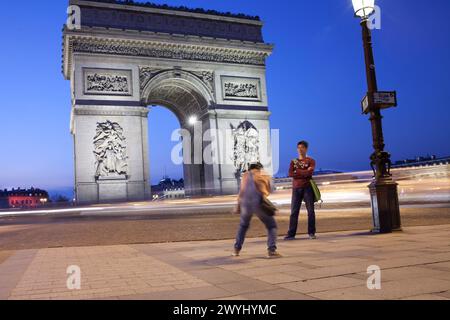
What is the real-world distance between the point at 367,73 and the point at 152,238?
5.26 m

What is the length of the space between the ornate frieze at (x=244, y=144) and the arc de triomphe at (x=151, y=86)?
0.24ft

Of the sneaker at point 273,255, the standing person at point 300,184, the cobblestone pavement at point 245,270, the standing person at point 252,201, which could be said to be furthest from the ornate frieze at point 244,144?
the sneaker at point 273,255

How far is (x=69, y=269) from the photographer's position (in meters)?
5.81

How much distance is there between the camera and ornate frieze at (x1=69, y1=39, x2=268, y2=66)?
31.3m

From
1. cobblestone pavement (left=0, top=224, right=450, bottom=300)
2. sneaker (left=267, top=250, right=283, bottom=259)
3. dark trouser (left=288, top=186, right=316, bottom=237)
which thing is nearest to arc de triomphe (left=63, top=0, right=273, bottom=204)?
cobblestone pavement (left=0, top=224, right=450, bottom=300)

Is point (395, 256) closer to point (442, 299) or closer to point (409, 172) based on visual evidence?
point (442, 299)

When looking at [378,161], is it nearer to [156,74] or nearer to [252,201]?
[252,201]

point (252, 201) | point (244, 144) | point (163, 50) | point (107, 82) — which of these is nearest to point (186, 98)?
point (163, 50)

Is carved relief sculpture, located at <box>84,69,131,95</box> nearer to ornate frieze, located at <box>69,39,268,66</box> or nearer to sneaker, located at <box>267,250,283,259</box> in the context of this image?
ornate frieze, located at <box>69,39,268,66</box>

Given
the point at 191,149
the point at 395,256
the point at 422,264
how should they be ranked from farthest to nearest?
the point at 191,149
the point at 395,256
the point at 422,264

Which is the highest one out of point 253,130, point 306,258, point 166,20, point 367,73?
point 166,20

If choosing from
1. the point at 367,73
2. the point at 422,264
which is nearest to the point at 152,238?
the point at 367,73

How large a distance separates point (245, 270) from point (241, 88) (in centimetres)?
3114

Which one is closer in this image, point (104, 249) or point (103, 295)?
point (103, 295)
